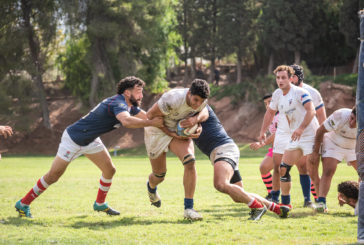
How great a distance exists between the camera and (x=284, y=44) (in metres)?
39.2

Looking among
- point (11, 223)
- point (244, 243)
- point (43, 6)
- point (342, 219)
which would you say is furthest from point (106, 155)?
point (43, 6)

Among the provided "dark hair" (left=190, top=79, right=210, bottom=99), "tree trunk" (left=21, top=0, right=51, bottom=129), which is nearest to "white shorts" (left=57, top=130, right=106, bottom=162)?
"dark hair" (left=190, top=79, right=210, bottom=99)

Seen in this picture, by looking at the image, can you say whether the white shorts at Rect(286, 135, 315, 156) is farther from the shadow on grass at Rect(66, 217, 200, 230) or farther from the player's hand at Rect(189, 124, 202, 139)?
the shadow on grass at Rect(66, 217, 200, 230)

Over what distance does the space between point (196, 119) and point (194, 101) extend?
327mm

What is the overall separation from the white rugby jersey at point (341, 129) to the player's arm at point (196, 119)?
2.23 metres

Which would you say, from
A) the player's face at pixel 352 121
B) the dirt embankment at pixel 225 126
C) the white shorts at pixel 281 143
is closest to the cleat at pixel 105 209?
the white shorts at pixel 281 143

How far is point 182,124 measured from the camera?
6.83 meters

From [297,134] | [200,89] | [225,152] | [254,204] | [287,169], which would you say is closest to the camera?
[200,89]

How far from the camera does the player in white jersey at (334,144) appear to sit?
7.87 metres

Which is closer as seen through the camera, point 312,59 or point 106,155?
point 106,155

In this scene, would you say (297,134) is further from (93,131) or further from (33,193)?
(33,193)

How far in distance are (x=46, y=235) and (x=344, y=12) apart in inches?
1370

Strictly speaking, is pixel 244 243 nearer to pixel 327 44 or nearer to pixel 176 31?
pixel 327 44

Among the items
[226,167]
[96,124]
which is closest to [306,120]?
[226,167]
